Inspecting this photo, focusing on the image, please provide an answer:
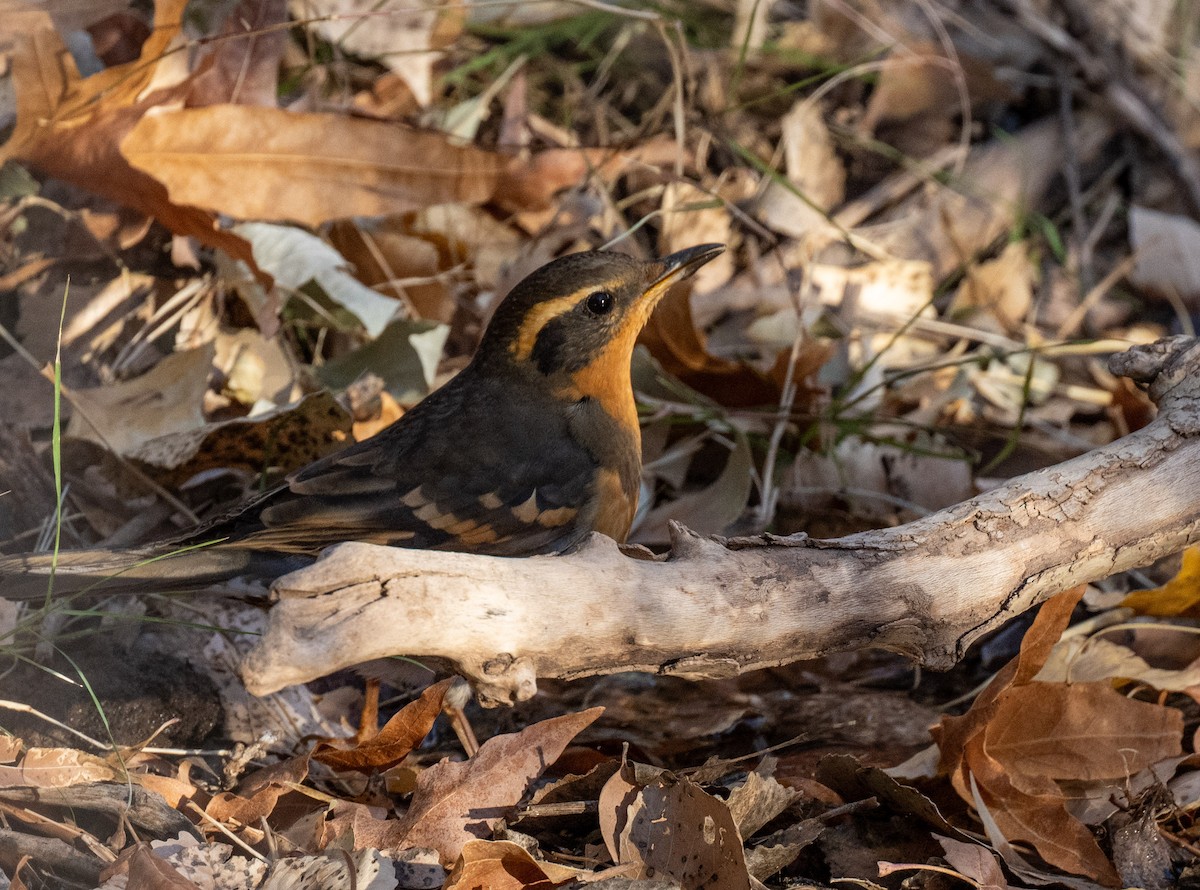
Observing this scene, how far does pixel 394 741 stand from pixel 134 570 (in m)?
0.96

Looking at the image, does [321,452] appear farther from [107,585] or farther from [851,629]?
[851,629]

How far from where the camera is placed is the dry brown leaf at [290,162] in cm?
527

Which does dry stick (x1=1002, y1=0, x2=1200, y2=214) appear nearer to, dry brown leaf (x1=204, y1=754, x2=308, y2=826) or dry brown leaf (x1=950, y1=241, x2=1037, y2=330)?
dry brown leaf (x1=950, y1=241, x2=1037, y2=330)

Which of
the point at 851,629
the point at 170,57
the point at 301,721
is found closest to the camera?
the point at 851,629

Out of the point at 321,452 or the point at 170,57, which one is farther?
the point at 170,57

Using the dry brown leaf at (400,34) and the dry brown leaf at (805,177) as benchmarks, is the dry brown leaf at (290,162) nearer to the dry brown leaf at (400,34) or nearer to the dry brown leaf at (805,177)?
the dry brown leaf at (400,34)

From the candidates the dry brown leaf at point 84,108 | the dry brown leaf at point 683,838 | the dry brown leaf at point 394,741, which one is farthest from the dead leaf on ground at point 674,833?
the dry brown leaf at point 84,108

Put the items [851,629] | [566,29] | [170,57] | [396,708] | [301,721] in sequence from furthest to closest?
[566,29], [170,57], [396,708], [301,721], [851,629]

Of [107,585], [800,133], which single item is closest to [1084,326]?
[800,133]

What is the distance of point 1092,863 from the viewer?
351 cm

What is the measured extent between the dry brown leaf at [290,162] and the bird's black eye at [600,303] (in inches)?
56.7

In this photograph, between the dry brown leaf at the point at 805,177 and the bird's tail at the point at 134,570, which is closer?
the bird's tail at the point at 134,570

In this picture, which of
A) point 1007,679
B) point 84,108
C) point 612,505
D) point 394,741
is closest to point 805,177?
point 612,505

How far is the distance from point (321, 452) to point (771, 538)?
2.34 metres
